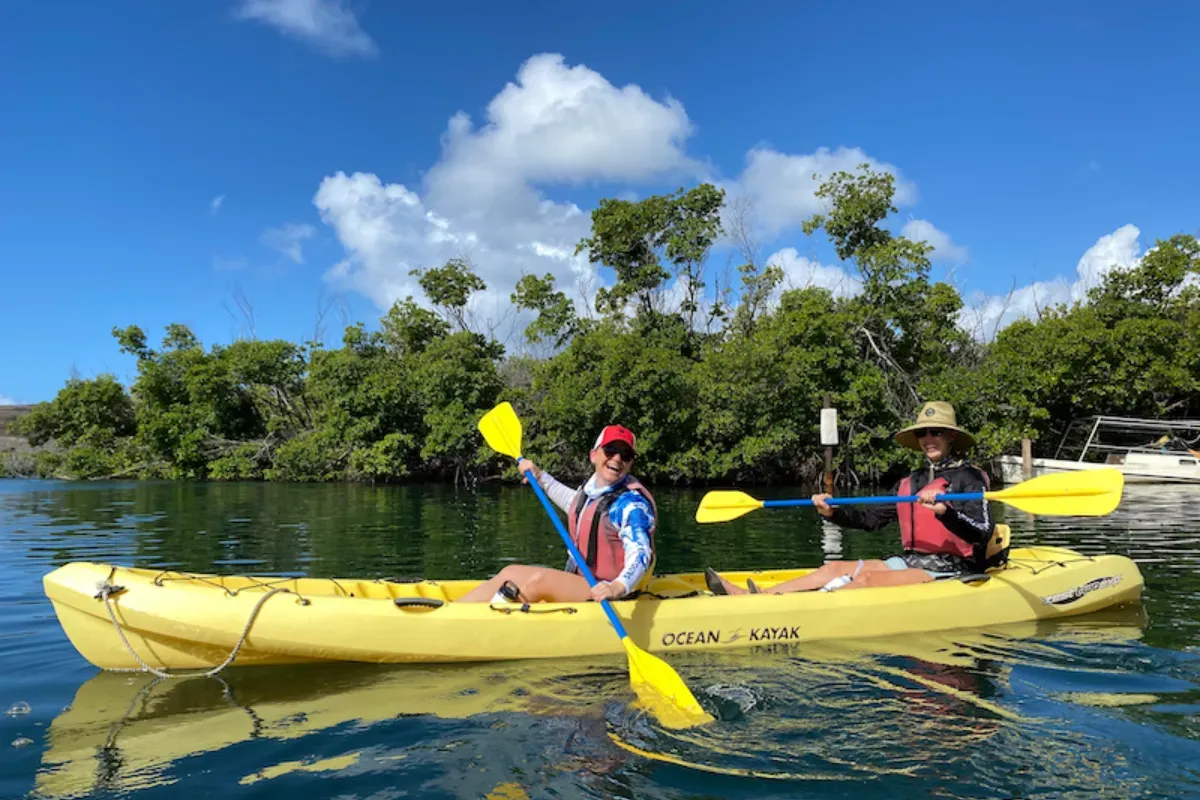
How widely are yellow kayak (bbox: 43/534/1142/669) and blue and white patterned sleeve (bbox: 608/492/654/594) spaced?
12.3 inches

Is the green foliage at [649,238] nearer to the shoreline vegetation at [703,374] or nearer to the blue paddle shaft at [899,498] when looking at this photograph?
the shoreline vegetation at [703,374]

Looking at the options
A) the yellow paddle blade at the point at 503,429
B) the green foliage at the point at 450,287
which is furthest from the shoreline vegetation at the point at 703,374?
the yellow paddle blade at the point at 503,429

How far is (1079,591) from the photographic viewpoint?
5301 mm

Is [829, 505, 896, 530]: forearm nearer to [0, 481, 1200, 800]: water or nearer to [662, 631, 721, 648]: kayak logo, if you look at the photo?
[0, 481, 1200, 800]: water

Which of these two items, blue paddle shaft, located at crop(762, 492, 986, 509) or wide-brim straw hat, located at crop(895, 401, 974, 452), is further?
wide-brim straw hat, located at crop(895, 401, 974, 452)

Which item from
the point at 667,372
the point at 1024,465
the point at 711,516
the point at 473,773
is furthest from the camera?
the point at 667,372

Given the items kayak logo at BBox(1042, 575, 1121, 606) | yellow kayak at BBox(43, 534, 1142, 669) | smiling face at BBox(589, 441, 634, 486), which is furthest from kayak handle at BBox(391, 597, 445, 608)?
kayak logo at BBox(1042, 575, 1121, 606)

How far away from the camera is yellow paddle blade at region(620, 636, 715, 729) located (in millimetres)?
3309

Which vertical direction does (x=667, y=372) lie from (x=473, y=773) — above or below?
above

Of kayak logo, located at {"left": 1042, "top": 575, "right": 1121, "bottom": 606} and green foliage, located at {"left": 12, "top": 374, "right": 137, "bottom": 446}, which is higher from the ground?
green foliage, located at {"left": 12, "top": 374, "right": 137, "bottom": 446}

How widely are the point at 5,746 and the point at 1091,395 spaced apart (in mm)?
23387

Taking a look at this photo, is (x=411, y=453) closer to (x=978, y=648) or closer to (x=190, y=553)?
(x=190, y=553)

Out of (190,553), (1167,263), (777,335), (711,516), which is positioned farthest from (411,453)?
(1167,263)

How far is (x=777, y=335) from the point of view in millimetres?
19547
